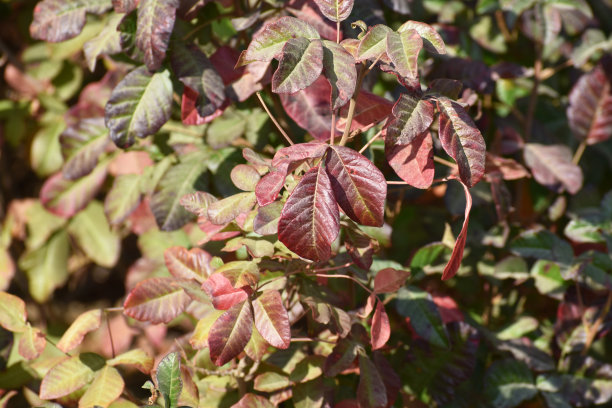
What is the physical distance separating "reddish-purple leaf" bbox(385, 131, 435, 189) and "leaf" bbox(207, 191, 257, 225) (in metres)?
0.22

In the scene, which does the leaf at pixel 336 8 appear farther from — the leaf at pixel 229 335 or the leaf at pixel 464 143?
the leaf at pixel 229 335

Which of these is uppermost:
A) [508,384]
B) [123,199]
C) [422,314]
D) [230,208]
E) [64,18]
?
[64,18]

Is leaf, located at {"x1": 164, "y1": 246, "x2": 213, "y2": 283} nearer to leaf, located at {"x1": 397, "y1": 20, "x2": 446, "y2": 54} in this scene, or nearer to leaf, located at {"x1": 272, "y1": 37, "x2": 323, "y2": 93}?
leaf, located at {"x1": 272, "y1": 37, "x2": 323, "y2": 93}

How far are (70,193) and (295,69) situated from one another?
97 cm

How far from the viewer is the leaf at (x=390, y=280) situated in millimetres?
995

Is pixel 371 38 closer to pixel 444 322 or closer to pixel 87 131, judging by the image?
pixel 444 322

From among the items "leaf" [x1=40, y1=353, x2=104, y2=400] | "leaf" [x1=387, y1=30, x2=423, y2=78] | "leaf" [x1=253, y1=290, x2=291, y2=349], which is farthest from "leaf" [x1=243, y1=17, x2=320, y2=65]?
"leaf" [x1=40, y1=353, x2=104, y2=400]

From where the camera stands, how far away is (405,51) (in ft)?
2.59

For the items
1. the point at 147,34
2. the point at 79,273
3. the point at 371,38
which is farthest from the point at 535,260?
the point at 79,273

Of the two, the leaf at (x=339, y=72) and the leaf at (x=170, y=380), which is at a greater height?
the leaf at (x=339, y=72)

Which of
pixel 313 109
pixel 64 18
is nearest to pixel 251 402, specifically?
pixel 313 109

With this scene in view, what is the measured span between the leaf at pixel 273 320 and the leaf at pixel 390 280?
0.20 meters

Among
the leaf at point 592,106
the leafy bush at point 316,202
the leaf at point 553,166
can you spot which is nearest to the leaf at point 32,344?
the leafy bush at point 316,202

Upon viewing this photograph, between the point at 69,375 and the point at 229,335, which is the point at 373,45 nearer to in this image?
the point at 229,335
